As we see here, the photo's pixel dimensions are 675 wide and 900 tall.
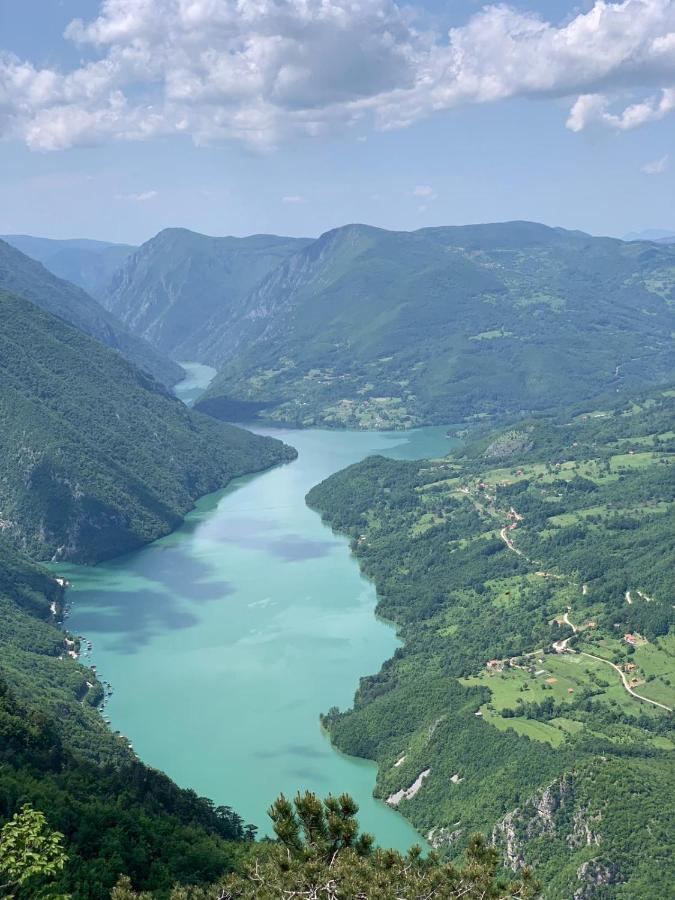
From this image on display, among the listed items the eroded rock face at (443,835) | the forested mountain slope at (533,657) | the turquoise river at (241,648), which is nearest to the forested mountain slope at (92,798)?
the turquoise river at (241,648)

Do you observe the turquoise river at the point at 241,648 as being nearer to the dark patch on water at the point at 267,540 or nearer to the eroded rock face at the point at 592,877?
the dark patch on water at the point at 267,540

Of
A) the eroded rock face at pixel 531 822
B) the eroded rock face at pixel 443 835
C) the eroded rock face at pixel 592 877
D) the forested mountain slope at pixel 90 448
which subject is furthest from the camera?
the forested mountain slope at pixel 90 448

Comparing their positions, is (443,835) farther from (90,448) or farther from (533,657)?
(90,448)

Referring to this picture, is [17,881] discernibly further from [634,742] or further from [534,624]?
[534,624]

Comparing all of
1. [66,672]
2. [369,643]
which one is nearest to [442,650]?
[369,643]

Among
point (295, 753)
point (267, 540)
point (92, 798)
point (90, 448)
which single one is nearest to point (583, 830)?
point (295, 753)

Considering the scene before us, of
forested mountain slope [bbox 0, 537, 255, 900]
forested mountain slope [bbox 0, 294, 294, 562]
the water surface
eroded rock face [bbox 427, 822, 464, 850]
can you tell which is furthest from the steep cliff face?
forested mountain slope [bbox 0, 294, 294, 562]

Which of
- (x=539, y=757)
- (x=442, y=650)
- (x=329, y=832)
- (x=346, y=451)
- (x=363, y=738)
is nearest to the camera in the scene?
(x=329, y=832)
